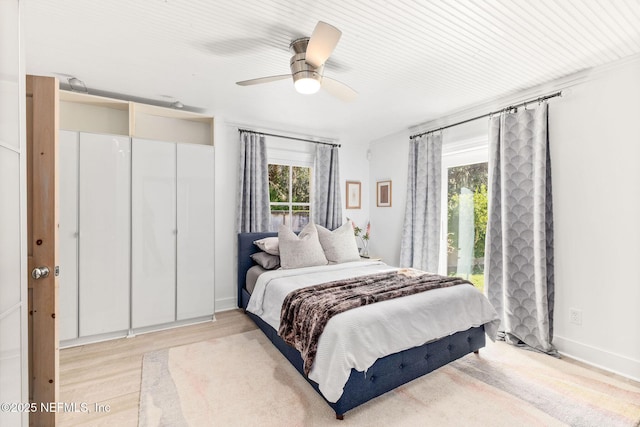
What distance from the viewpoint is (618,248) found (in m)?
2.37

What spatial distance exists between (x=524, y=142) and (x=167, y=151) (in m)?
3.64

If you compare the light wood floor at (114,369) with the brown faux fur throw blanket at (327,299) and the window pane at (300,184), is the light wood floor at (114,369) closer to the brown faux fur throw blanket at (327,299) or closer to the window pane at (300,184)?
the brown faux fur throw blanket at (327,299)

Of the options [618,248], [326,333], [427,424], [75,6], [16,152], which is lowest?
[427,424]

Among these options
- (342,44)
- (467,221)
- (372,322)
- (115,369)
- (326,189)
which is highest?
(342,44)

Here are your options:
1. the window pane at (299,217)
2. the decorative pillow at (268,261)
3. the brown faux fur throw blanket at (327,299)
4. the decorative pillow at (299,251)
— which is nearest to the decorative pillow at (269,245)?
the decorative pillow at (268,261)

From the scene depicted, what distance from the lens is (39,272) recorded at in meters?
1.51

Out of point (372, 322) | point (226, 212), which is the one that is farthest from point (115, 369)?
point (372, 322)

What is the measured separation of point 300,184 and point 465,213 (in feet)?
7.61

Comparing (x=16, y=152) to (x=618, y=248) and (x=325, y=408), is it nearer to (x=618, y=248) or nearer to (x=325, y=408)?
(x=325, y=408)

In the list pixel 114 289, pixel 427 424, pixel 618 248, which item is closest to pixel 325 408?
pixel 427 424

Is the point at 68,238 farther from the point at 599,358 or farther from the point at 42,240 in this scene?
the point at 599,358

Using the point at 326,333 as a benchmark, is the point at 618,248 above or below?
above

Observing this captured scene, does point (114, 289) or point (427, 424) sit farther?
point (114, 289)

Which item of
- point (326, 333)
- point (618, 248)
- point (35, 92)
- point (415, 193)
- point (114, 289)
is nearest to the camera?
point (35, 92)
